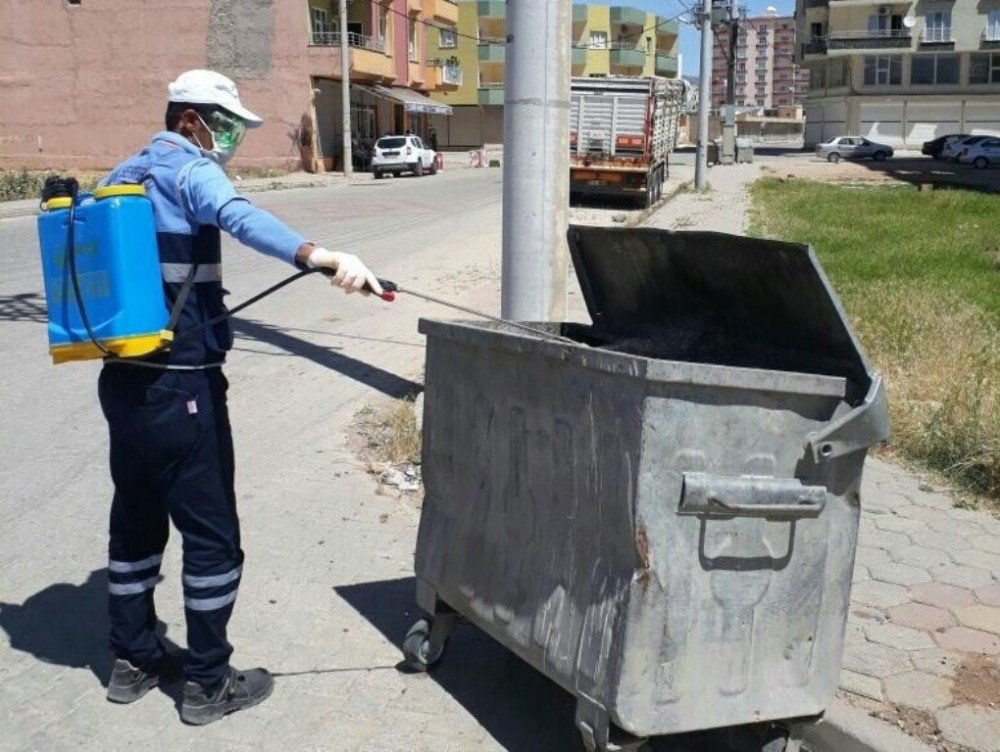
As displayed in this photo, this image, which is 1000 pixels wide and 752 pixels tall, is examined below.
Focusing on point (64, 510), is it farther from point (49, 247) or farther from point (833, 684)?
point (833, 684)

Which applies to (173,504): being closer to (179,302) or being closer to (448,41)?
(179,302)

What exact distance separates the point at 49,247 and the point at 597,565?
192 cm

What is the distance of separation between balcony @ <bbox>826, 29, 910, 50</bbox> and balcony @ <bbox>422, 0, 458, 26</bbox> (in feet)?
90.0

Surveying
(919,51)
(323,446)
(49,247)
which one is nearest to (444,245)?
(323,446)

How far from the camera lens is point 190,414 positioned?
11.3ft

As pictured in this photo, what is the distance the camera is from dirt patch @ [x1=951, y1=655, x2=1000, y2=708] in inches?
143

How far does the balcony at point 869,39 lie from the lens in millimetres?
76438

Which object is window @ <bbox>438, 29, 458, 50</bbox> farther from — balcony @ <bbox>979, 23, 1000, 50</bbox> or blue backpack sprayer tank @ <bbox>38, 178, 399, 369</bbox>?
blue backpack sprayer tank @ <bbox>38, 178, 399, 369</bbox>

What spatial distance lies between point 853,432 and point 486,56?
78958 millimetres

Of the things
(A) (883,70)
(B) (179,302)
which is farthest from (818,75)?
(B) (179,302)

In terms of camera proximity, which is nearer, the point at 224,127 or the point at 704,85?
the point at 224,127

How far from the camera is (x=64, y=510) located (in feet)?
18.0

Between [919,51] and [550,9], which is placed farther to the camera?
[919,51]

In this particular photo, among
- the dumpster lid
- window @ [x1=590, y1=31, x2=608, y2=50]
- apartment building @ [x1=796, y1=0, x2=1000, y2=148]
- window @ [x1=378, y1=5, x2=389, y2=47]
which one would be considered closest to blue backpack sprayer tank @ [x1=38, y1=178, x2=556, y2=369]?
the dumpster lid
